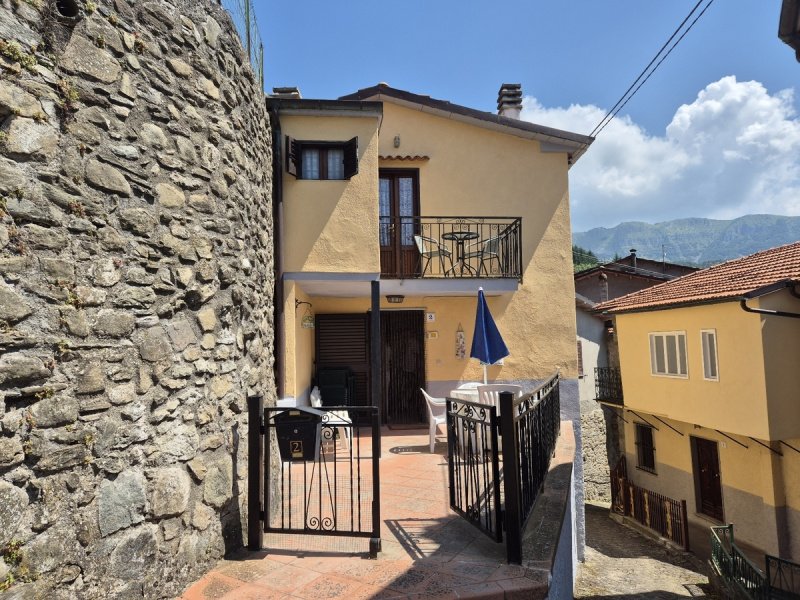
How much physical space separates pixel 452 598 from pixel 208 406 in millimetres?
2176

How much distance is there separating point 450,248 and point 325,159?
12.6ft

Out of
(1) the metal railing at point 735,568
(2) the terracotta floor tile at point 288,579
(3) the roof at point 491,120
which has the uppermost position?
(3) the roof at point 491,120

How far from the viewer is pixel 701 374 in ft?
41.9

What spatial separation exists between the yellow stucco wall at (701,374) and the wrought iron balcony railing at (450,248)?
18.2 feet

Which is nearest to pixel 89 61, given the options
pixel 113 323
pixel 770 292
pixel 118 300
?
pixel 118 300

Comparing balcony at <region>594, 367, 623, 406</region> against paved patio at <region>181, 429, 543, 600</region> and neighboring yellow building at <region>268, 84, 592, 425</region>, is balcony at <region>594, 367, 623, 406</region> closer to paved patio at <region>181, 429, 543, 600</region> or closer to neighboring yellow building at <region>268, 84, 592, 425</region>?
neighboring yellow building at <region>268, 84, 592, 425</region>

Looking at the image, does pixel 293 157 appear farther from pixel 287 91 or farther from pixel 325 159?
pixel 287 91

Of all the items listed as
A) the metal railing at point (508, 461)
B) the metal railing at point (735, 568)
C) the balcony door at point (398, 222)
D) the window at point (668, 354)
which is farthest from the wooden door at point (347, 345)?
the window at point (668, 354)

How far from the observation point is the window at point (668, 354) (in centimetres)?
1350

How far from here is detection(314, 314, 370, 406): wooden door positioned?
10.4 m

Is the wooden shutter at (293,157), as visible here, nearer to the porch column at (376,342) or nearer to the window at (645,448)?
the porch column at (376,342)

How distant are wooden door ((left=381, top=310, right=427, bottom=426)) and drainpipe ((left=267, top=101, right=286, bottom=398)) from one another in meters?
4.18

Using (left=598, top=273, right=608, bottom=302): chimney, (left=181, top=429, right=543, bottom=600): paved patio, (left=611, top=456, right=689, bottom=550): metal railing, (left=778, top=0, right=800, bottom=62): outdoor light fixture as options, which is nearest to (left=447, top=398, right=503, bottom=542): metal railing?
(left=181, top=429, right=543, bottom=600): paved patio

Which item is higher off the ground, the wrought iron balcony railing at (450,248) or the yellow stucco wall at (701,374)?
the wrought iron balcony railing at (450,248)
